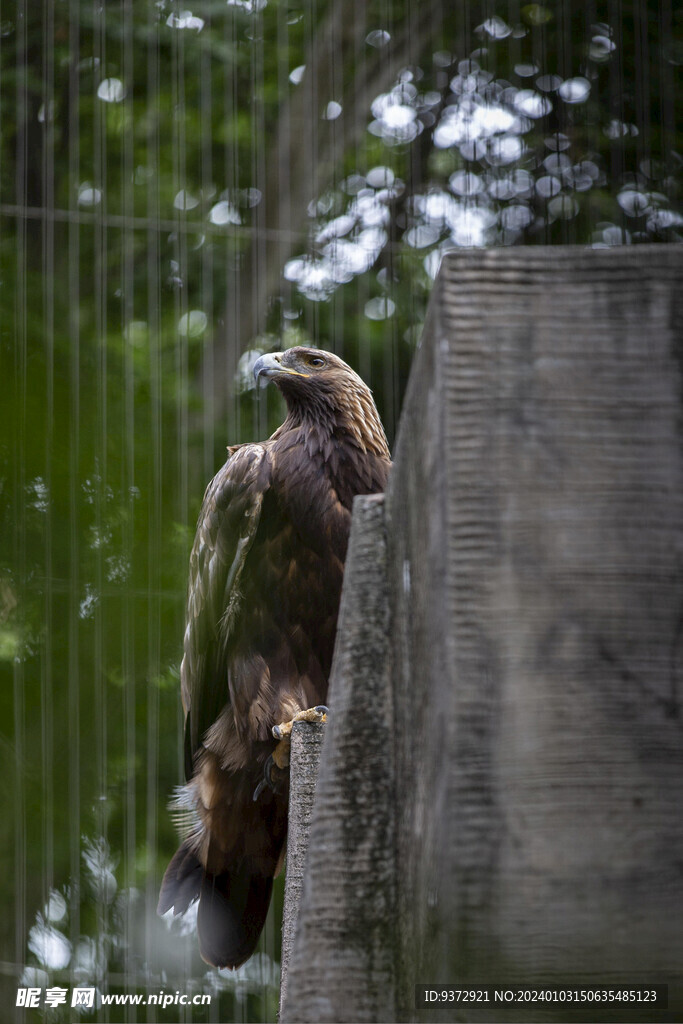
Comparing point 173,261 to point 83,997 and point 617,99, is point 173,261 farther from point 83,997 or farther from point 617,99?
point 83,997

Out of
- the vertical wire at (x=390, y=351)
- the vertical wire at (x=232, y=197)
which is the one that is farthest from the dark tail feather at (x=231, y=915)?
the vertical wire at (x=390, y=351)

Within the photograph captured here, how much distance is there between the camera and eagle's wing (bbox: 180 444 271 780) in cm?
297

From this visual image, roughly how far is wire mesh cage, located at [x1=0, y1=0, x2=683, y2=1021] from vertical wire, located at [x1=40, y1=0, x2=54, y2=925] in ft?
0.04

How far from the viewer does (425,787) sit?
72 cm

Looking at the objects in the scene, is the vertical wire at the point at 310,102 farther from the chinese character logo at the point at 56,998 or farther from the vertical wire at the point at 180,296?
the chinese character logo at the point at 56,998

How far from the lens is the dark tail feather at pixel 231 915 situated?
2.79 metres

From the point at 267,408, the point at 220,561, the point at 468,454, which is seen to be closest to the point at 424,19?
the point at 267,408

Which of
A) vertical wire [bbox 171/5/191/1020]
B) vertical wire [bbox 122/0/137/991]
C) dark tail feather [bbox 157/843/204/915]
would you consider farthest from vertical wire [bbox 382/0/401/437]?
dark tail feather [bbox 157/843/204/915]

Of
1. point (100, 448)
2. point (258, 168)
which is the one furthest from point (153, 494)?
point (258, 168)

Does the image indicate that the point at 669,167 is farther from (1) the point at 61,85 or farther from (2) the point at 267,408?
(1) the point at 61,85

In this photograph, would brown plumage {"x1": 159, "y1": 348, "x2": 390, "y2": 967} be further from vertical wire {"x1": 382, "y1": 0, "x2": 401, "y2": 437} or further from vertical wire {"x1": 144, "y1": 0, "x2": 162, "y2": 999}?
vertical wire {"x1": 382, "y1": 0, "x2": 401, "y2": 437}

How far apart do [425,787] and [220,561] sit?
2377 millimetres

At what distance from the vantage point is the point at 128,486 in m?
3.50

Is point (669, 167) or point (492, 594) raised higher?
point (669, 167)
